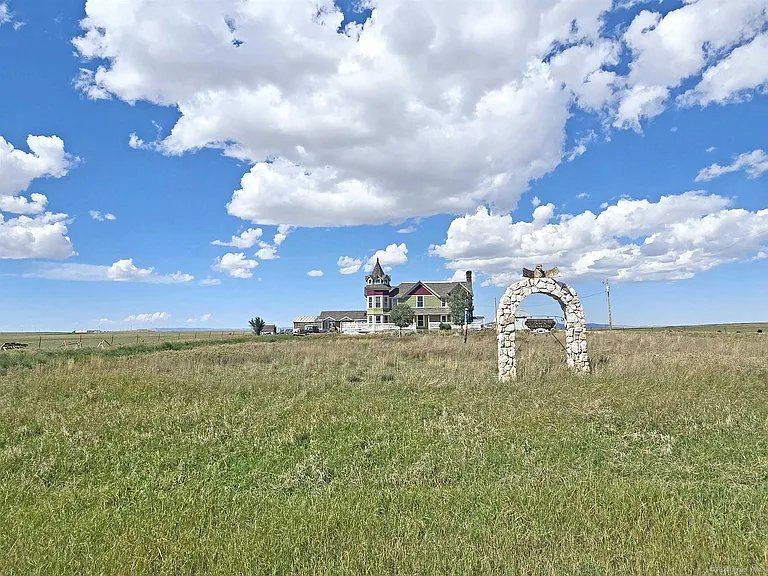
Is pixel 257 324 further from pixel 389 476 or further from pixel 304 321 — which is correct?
pixel 389 476

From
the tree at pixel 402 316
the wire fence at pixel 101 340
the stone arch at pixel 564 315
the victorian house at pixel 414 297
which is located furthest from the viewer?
the victorian house at pixel 414 297

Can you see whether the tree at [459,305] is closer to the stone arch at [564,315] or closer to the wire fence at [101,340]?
the wire fence at [101,340]

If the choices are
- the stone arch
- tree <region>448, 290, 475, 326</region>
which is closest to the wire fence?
tree <region>448, 290, 475, 326</region>

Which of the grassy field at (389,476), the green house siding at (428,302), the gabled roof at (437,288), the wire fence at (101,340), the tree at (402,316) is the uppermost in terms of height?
the gabled roof at (437,288)

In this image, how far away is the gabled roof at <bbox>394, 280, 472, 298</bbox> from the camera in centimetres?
6277

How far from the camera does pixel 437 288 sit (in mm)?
63812

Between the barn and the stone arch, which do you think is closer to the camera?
the stone arch

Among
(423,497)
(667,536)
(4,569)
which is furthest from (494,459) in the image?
(4,569)

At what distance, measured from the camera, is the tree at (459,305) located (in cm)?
5573

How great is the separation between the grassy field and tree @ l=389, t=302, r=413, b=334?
40982 millimetres

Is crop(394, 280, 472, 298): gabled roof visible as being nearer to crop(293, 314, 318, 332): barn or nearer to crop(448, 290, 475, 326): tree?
crop(448, 290, 475, 326): tree

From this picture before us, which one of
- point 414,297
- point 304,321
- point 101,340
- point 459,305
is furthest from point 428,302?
point 101,340

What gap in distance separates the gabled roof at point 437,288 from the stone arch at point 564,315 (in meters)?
45.9

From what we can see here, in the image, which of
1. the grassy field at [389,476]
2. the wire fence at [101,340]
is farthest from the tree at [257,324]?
the grassy field at [389,476]
